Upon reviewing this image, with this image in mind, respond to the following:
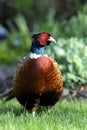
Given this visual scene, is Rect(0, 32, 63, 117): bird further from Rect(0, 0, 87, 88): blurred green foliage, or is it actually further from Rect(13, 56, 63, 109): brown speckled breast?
Rect(0, 0, 87, 88): blurred green foliage

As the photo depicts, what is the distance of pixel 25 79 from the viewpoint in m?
6.92

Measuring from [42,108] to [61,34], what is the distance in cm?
540

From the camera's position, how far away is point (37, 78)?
6.88 metres

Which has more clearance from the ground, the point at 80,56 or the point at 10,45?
the point at 10,45

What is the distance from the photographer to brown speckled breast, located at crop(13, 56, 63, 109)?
6.88 meters

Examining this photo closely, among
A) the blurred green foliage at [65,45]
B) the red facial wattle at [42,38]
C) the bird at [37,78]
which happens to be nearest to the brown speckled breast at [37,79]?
the bird at [37,78]

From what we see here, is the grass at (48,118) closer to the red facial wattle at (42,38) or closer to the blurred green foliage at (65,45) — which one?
the red facial wattle at (42,38)

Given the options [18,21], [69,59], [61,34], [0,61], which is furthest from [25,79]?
[18,21]

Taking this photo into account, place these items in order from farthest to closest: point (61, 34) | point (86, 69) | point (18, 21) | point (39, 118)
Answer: point (18, 21)
point (61, 34)
point (86, 69)
point (39, 118)

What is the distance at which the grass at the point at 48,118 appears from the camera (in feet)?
19.6

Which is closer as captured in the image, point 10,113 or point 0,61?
point 10,113

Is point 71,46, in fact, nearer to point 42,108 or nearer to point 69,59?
point 69,59

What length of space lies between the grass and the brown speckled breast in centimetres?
25

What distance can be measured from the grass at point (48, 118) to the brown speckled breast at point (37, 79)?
0.83 feet
